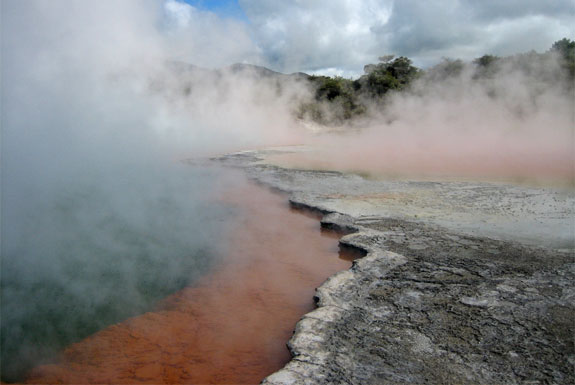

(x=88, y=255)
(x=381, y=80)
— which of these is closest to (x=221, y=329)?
(x=88, y=255)

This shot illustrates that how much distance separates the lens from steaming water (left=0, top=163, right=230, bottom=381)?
2662 millimetres

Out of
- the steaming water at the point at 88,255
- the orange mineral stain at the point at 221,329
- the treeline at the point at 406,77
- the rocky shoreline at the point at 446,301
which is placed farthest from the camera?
the treeline at the point at 406,77

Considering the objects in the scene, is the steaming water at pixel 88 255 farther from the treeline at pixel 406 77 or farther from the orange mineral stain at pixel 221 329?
the treeline at pixel 406 77

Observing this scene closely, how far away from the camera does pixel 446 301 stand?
2463 millimetres

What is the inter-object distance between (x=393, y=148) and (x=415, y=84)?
6.18 meters

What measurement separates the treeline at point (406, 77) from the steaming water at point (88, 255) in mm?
9548

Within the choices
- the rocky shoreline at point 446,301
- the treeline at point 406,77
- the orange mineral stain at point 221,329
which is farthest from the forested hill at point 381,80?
the orange mineral stain at point 221,329

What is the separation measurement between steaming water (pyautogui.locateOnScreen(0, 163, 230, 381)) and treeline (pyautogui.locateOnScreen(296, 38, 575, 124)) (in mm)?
9548

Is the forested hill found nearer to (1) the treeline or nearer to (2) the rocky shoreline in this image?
(1) the treeline

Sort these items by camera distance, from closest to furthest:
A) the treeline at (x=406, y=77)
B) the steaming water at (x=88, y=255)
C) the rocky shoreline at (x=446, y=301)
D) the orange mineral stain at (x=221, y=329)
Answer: the rocky shoreline at (x=446, y=301)
the orange mineral stain at (x=221, y=329)
the steaming water at (x=88, y=255)
the treeline at (x=406, y=77)

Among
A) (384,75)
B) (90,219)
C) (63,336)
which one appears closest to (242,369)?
(63,336)

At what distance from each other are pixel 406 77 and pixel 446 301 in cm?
1596

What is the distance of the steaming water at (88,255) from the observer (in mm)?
2662

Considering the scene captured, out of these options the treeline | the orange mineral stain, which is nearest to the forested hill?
the treeline
